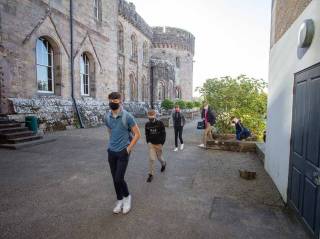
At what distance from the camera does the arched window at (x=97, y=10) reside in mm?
16938

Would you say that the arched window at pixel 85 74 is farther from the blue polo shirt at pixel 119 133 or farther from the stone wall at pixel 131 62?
the blue polo shirt at pixel 119 133

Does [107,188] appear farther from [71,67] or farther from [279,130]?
[71,67]

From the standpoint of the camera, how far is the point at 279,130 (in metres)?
4.57

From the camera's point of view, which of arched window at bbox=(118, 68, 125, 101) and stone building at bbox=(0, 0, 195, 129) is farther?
arched window at bbox=(118, 68, 125, 101)

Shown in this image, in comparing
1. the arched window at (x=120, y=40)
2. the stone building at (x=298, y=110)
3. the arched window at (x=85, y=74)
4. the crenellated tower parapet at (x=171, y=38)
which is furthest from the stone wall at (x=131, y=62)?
the stone building at (x=298, y=110)

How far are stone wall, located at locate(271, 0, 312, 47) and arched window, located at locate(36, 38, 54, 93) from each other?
11824 mm

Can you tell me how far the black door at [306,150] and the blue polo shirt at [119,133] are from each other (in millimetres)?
2518

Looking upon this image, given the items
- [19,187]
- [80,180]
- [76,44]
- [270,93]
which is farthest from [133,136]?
[76,44]

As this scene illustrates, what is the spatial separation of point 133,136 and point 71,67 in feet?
41.0

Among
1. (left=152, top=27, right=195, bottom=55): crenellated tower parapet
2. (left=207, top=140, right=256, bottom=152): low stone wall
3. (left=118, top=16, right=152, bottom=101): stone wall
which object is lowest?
(left=207, top=140, right=256, bottom=152): low stone wall

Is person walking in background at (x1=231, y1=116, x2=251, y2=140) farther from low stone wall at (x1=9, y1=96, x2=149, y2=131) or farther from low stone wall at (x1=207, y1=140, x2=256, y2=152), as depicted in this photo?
low stone wall at (x1=9, y1=96, x2=149, y2=131)

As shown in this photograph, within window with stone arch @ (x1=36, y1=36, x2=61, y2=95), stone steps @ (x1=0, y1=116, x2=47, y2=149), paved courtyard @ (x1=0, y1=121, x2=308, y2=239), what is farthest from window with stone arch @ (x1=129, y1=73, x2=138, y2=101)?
paved courtyard @ (x1=0, y1=121, x2=308, y2=239)

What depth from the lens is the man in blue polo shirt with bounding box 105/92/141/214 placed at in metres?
3.40

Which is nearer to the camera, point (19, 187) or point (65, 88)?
point (19, 187)
